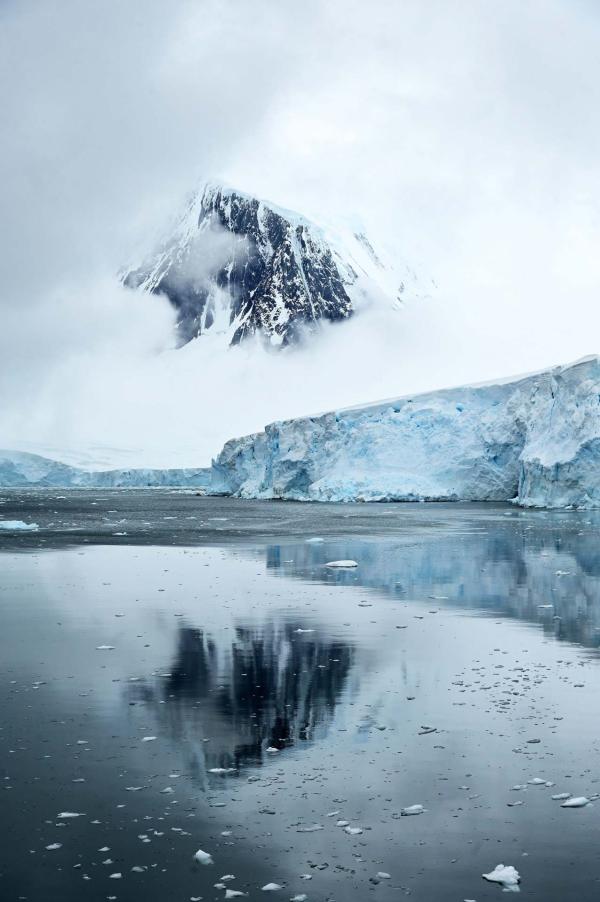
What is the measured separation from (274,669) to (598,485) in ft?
101

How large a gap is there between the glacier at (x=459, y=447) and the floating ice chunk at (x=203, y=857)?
3291cm

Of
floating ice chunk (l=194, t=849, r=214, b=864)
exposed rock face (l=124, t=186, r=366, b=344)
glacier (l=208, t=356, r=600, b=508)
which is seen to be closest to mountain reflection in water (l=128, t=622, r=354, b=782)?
floating ice chunk (l=194, t=849, r=214, b=864)

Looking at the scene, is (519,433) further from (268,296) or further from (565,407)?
(268,296)

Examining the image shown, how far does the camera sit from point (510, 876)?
4426 mm

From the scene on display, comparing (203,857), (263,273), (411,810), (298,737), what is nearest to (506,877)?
(411,810)

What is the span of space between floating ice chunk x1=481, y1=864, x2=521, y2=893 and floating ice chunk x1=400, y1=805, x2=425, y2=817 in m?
0.78

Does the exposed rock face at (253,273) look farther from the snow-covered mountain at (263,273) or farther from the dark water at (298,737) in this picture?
the dark water at (298,737)

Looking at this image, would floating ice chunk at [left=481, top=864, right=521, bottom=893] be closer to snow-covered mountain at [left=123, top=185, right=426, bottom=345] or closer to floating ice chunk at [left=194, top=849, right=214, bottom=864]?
floating ice chunk at [left=194, top=849, right=214, bottom=864]

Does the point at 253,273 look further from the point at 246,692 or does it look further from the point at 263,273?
the point at 246,692

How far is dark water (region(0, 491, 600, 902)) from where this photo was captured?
459 centimetres

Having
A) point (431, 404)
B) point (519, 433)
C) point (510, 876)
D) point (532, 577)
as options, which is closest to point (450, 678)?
point (510, 876)

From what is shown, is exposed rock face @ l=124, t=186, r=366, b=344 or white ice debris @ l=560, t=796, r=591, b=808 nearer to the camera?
white ice debris @ l=560, t=796, r=591, b=808

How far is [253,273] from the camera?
637 feet

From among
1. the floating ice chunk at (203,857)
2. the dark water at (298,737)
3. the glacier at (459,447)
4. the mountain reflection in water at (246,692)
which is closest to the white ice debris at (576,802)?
the dark water at (298,737)
